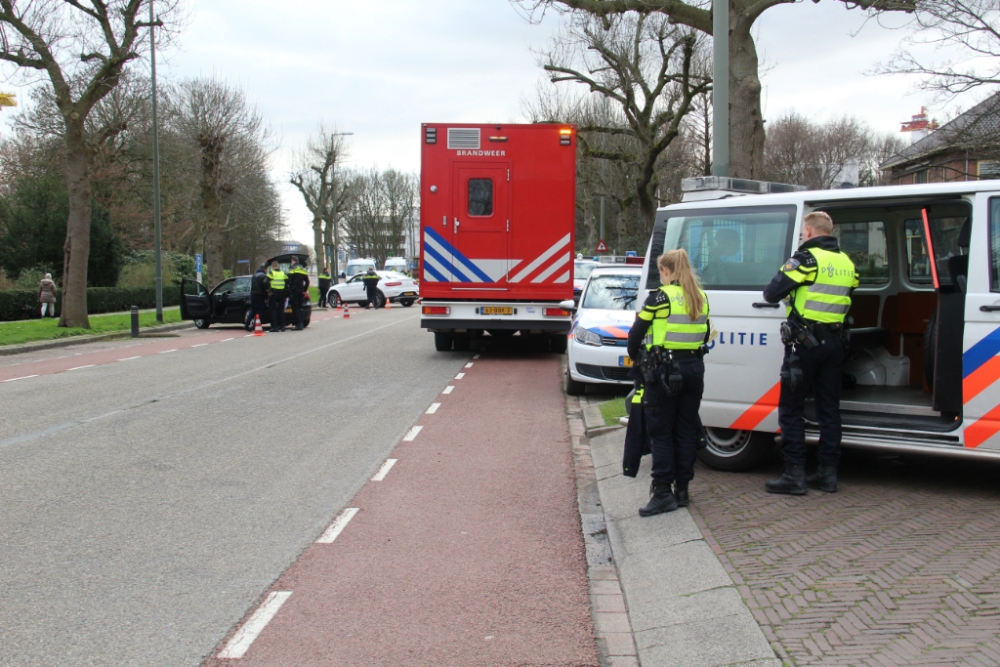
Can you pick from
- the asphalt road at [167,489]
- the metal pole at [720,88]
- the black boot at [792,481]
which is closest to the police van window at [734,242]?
the black boot at [792,481]

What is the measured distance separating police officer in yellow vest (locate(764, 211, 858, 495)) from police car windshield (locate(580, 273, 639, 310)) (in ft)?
21.1

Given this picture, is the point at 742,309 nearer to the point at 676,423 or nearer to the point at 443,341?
the point at 676,423

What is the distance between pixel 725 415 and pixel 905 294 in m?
1.94

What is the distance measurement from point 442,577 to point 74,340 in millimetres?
19619

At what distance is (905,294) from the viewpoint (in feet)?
23.2

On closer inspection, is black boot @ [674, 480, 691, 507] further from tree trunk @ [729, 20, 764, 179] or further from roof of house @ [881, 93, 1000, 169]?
roof of house @ [881, 93, 1000, 169]

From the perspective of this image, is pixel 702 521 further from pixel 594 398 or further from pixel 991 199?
pixel 594 398

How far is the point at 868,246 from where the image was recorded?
7.23 meters

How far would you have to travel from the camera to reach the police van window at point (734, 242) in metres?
6.34

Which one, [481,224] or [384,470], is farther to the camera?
[481,224]

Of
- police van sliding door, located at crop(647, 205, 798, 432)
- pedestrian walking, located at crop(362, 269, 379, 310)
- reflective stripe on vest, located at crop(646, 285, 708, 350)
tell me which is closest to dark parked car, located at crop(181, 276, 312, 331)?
pedestrian walking, located at crop(362, 269, 379, 310)

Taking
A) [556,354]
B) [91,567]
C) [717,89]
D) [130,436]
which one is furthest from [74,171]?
[91,567]

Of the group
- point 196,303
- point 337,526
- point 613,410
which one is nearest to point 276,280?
point 196,303

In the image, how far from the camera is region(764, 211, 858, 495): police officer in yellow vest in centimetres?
568
